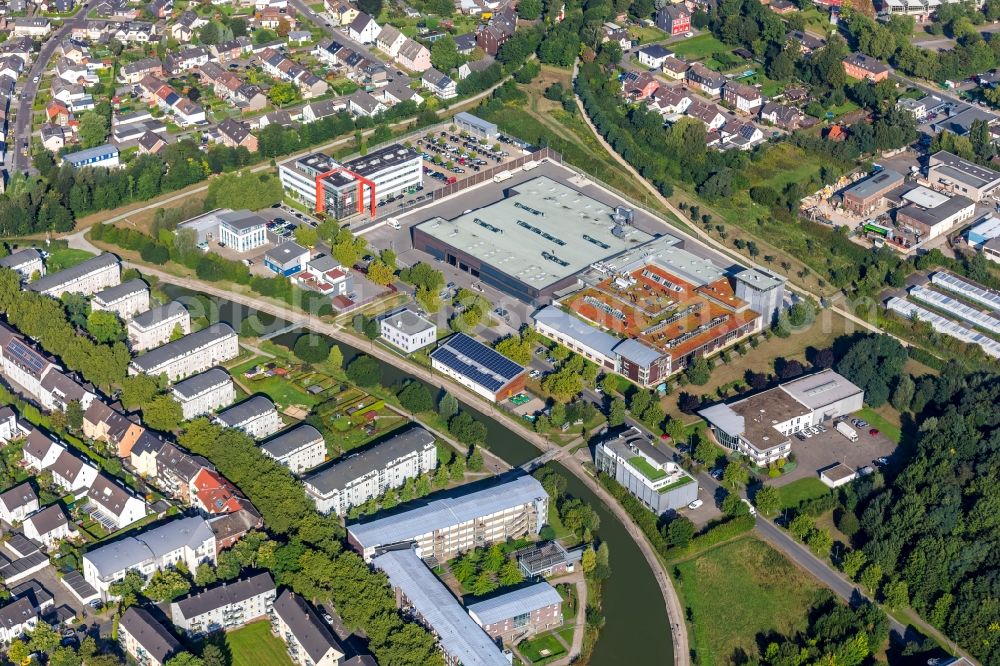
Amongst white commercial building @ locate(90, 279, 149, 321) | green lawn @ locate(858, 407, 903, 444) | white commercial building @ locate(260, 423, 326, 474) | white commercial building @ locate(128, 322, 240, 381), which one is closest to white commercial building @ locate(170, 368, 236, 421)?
white commercial building @ locate(128, 322, 240, 381)

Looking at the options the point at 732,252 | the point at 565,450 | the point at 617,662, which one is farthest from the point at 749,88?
the point at 617,662

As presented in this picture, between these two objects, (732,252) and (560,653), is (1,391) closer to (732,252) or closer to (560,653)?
(560,653)

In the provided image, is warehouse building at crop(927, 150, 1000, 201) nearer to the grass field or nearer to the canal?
the grass field

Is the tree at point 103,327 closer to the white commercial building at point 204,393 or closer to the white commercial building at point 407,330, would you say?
the white commercial building at point 204,393

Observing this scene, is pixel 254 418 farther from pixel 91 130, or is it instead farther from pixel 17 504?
pixel 91 130

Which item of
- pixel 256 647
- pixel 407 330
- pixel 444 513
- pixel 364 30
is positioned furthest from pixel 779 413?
pixel 364 30
